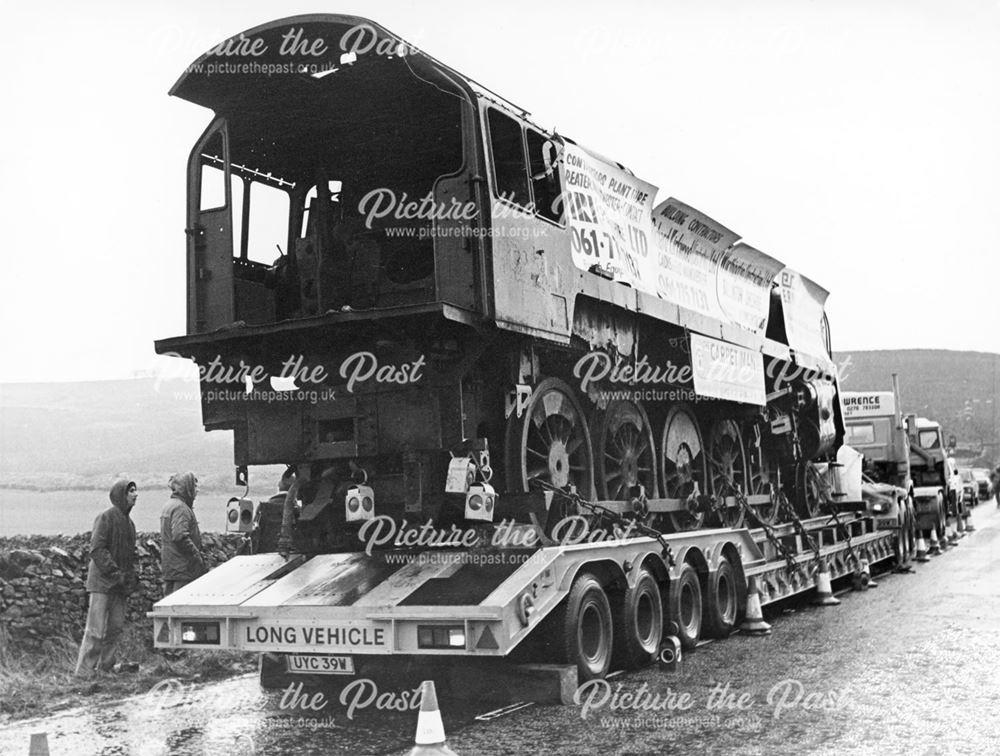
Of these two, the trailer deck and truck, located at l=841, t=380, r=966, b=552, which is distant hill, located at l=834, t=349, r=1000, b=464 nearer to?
truck, located at l=841, t=380, r=966, b=552

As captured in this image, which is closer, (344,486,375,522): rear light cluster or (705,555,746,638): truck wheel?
(344,486,375,522): rear light cluster

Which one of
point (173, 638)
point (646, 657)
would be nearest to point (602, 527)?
point (646, 657)

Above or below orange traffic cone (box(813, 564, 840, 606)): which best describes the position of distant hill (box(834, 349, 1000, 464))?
above

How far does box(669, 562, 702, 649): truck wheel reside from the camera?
1028 cm

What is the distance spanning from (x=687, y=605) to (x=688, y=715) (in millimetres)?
3286

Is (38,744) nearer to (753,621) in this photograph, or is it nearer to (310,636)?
(310,636)

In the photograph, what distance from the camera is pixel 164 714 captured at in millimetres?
8344

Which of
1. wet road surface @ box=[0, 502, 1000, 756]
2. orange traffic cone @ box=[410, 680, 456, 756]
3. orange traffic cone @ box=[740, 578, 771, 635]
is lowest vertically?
wet road surface @ box=[0, 502, 1000, 756]

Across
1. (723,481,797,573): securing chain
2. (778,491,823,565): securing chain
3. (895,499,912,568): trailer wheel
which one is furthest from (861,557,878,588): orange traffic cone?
(723,481,797,573): securing chain

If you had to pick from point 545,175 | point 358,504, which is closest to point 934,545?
point 545,175

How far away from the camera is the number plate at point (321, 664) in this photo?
7777 millimetres

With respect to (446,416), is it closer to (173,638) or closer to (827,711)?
(173,638)

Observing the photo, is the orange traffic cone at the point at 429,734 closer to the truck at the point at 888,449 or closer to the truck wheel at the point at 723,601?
the truck wheel at the point at 723,601

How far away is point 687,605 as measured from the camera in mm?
10930
